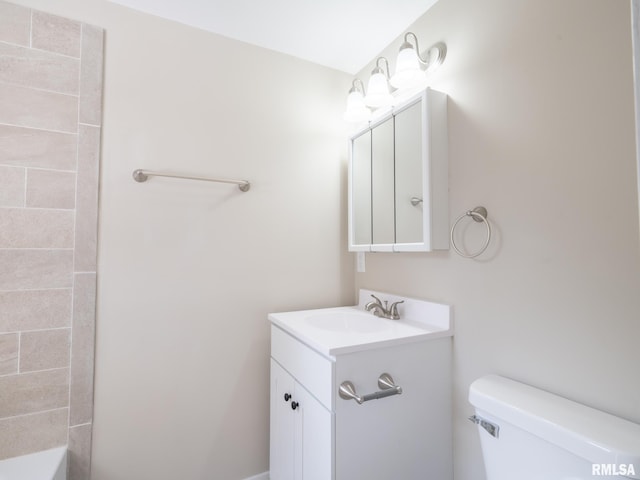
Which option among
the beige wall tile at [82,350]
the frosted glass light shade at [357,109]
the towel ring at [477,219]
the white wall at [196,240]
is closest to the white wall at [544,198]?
the towel ring at [477,219]

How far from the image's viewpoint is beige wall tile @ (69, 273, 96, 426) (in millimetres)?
1185

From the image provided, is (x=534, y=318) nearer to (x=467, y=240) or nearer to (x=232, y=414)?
(x=467, y=240)

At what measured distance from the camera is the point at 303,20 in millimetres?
1405

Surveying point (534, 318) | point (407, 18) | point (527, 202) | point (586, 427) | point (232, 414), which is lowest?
point (232, 414)

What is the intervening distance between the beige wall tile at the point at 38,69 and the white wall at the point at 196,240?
129 millimetres

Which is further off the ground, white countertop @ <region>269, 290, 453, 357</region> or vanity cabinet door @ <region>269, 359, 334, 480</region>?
white countertop @ <region>269, 290, 453, 357</region>

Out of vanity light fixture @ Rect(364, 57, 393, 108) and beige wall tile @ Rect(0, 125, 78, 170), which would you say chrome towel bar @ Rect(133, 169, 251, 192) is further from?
vanity light fixture @ Rect(364, 57, 393, 108)

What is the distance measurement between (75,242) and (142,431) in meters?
0.83

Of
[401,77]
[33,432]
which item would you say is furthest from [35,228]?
[401,77]

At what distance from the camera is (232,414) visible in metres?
1.45

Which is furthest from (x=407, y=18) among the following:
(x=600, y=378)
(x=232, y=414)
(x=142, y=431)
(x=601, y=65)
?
(x=142, y=431)

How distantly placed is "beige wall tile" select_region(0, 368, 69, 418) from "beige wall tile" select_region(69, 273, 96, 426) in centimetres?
4
